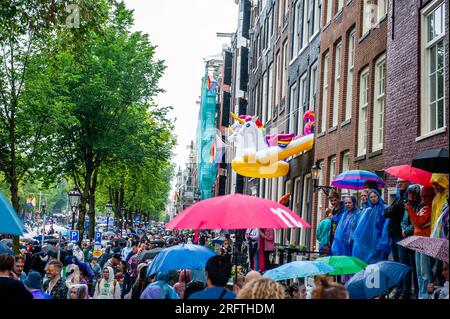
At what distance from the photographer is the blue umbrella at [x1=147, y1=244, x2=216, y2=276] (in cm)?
973

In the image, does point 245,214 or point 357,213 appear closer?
point 245,214

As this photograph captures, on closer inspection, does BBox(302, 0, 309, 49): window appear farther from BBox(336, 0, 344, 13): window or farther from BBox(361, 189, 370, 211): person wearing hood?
BBox(361, 189, 370, 211): person wearing hood

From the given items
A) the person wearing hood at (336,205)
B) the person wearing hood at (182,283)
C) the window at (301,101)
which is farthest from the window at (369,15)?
the person wearing hood at (182,283)

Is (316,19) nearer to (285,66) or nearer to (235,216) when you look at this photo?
(285,66)

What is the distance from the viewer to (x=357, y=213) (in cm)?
1197

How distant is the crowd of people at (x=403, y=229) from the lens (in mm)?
9359

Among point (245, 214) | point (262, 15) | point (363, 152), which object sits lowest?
point (245, 214)

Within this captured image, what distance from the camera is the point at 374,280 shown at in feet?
25.6

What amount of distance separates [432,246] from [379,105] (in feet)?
35.1

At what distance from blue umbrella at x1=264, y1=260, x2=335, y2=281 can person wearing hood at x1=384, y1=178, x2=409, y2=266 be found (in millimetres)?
2366

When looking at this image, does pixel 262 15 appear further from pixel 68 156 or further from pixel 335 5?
pixel 335 5

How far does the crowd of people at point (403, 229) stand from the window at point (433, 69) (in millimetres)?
2858

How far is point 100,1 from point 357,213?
26.5ft
